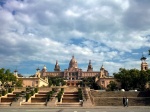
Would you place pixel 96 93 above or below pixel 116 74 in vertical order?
below

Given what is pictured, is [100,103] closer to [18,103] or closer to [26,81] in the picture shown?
[18,103]

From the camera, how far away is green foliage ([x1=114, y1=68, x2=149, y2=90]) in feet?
257

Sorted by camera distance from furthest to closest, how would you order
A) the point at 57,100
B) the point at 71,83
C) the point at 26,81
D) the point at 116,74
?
1. the point at 71,83
2. the point at 26,81
3. the point at 116,74
4. the point at 57,100

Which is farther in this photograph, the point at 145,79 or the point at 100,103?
the point at 145,79

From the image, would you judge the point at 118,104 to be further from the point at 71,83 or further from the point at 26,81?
the point at 71,83

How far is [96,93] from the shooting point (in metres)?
51.7

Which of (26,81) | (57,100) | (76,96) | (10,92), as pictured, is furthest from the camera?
(26,81)

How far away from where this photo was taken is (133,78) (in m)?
80.5

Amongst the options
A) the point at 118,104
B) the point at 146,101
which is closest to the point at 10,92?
the point at 118,104

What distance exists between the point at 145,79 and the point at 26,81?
67.9 meters

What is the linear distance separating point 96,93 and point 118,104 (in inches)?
410

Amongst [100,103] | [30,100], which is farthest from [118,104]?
[30,100]

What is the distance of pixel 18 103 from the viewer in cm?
3794

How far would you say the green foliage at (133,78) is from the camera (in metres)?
78.4
